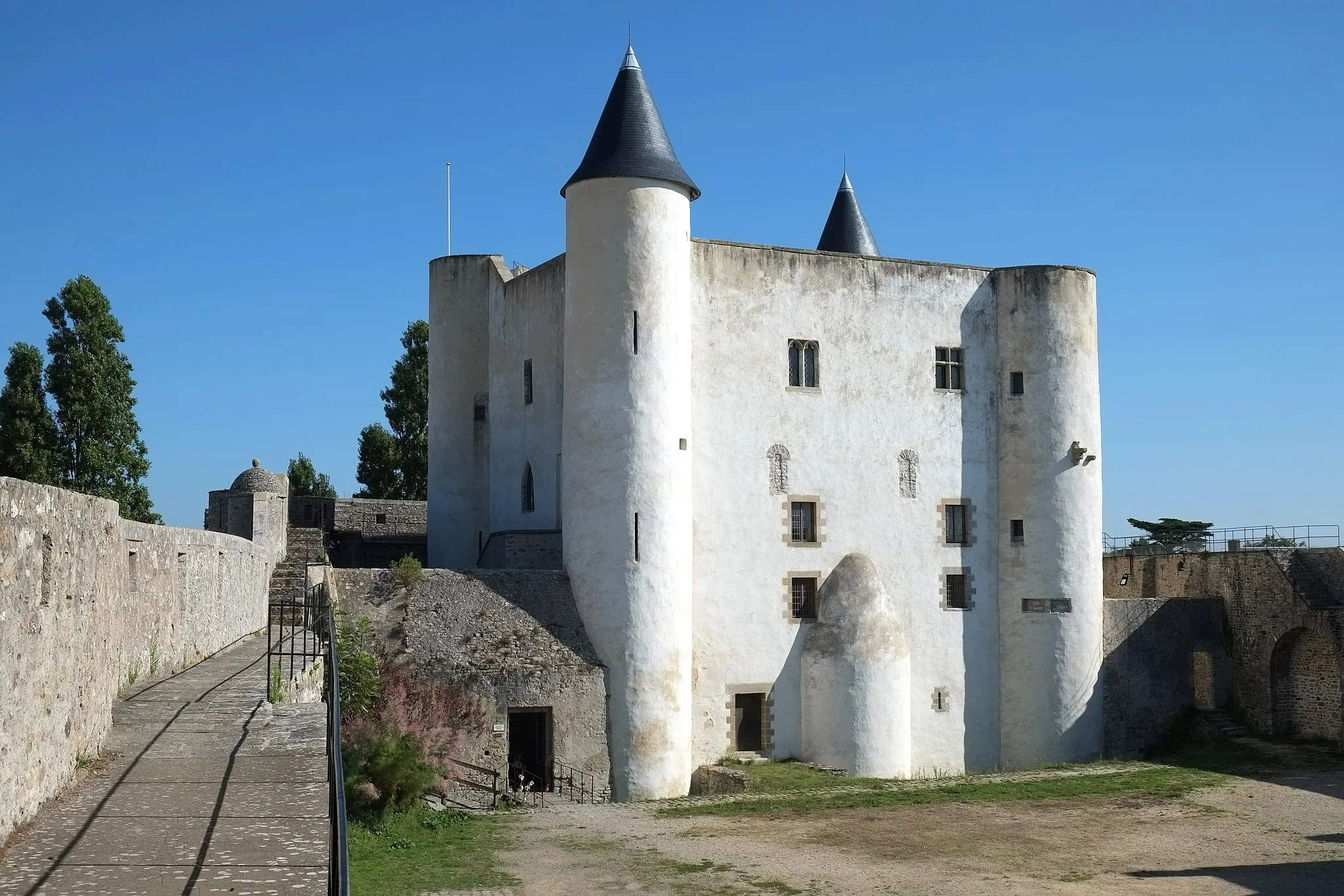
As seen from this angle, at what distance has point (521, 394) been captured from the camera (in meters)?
30.3

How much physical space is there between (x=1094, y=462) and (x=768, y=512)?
26.5 feet

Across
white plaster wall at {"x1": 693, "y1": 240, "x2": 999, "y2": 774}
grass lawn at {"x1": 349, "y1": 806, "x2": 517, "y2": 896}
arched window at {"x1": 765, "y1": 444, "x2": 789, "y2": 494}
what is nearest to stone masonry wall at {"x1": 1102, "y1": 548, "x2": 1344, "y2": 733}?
white plaster wall at {"x1": 693, "y1": 240, "x2": 999, "y2": 774}

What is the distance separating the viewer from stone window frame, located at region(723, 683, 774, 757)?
27.0 metres

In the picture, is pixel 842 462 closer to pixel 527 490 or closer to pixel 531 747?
pixel 527 490

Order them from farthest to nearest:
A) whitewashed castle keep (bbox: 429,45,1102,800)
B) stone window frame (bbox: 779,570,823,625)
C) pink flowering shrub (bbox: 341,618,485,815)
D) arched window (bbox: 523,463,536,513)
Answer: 1. arched window (bbox: 523,463,536,513)
2. stone window frame (bbox: 779,570,823,625)
3. whitewashed castle keep (bbox: 429,45,1102,800)
4. pink flowering shrub (bbox: 341,618,485,815)

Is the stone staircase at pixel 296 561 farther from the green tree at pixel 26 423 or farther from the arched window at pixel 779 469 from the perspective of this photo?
the arched window at pixel 779 469

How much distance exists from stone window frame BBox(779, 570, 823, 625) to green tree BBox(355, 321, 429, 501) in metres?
22.2

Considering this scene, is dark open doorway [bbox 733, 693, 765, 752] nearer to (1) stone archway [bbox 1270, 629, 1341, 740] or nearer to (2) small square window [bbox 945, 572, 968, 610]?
(2) small square window [bbox 945, 572, 968, 610]

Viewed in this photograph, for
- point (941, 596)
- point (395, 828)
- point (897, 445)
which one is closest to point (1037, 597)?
point (941, 596)

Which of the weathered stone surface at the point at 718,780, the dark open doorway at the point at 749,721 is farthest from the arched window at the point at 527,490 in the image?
the weathered stone surface at the point at 718,780

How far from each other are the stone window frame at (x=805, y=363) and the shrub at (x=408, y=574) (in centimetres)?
904

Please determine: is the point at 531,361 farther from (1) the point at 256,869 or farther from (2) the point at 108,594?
(1) the point at 256,869

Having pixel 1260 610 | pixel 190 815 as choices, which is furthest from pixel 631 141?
pixel 190 815

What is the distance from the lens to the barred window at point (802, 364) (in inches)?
1128
